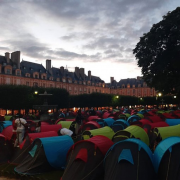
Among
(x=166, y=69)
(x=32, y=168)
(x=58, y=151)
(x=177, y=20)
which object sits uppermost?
(x=177, y=20)

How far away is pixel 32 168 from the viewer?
1100cm

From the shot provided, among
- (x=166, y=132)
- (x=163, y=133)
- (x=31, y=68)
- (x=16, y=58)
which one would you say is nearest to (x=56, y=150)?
(x=163, y=133)

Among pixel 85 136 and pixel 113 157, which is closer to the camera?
pixel 113 157

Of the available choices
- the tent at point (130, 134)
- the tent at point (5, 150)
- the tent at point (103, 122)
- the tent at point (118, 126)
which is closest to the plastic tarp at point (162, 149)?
the tent at point (130, 134)

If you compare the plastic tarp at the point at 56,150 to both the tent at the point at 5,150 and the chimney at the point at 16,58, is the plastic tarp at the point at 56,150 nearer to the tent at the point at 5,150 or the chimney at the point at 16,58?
the tent at the point at 5,150

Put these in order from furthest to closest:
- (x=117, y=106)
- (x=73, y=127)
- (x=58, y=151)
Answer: (x=117, y=106)
(x=73, y=127)
(x=58, y=151)

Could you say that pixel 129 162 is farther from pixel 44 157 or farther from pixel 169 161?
pixel 44 157

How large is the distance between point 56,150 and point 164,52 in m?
25.2

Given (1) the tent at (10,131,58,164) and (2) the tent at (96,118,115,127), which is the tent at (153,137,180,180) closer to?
(1) the tent at (10,131,58,164)

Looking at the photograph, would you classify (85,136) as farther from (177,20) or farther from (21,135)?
(177,20)

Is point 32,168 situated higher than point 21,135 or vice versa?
point 21,135

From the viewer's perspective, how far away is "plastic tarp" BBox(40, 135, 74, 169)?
36.8ft

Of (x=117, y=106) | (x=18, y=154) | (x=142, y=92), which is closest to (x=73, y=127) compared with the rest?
(x=18, y=154)

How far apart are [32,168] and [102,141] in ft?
12.1
